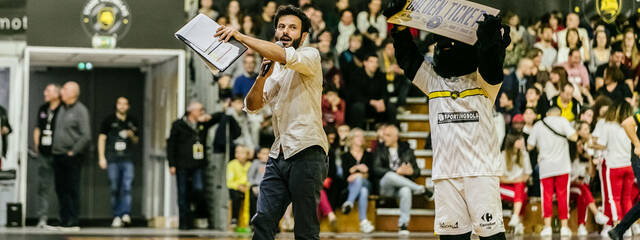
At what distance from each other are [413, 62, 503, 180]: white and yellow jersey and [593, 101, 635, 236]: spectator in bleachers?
7471mm

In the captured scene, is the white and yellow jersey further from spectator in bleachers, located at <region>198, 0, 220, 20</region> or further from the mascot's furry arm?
spectator in bleachers, located at <region>198, 0, 220, 20</region>

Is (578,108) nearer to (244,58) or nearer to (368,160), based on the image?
(368,160)

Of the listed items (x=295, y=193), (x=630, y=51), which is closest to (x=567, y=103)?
(x=630, y=51)

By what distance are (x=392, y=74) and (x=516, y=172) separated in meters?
2.67

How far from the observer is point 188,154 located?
44.1 ft

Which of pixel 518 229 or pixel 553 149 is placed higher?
pixel 553 149

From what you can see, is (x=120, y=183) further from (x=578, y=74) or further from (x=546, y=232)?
(x=578, y=74)

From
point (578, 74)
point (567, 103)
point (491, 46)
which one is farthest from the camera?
point (578, 74)

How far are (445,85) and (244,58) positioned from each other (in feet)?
29.9

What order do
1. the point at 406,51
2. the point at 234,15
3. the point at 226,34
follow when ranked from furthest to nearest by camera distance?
the point at 234,15, the point at 406,51, the point at 226,34

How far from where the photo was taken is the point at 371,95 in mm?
14266

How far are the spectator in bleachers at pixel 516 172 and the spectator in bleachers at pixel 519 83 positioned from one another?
3.61ft

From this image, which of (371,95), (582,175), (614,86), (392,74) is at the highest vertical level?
(392,74)

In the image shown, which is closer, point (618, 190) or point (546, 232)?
point (618, 190)
